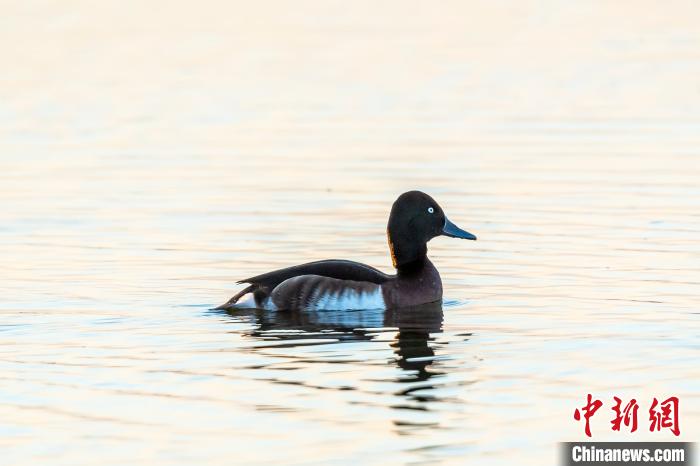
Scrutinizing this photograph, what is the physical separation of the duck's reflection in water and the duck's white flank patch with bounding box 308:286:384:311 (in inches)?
3.0

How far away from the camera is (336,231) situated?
1983 cm

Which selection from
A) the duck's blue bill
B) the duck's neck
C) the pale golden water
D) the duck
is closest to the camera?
the pale golden water

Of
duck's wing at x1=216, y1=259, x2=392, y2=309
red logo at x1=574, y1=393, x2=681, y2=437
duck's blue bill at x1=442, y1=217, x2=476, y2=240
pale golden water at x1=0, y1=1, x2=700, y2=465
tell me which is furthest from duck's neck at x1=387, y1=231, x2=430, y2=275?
red logo at x1=574, y1=393, x2=681, y2=437

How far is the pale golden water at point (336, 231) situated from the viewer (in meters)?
11.0

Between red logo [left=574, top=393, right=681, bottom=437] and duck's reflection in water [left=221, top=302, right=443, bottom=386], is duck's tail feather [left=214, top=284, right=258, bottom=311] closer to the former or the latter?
duck's reflection in water [left=221, top=302, right=443, bottom=386]

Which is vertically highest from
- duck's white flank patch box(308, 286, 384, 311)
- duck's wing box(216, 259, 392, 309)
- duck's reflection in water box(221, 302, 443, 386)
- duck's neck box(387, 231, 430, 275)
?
duck's neck box(387, 231, 430, 275)

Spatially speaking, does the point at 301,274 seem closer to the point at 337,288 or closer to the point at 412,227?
the point at 337,288

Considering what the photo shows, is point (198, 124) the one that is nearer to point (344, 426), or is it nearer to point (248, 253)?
point (248, 253)

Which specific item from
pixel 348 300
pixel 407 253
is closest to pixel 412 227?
pixel 407 253

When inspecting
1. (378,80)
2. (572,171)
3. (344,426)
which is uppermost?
(378,80)

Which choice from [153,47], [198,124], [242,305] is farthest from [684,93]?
[242,305]

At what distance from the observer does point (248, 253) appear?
61.0 feet

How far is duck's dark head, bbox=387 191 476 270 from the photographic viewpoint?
53.7 feet

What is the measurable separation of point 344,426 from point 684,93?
22006mm
